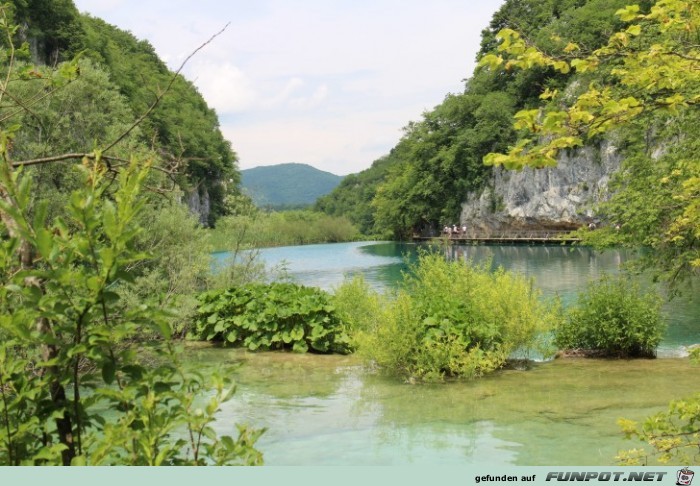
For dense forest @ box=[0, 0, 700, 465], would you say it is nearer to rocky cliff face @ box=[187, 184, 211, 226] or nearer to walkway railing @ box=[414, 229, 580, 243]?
walkway railing @ box=[414, 229, 580, 243]

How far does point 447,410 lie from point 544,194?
64.0m

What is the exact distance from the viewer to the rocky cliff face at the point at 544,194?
2522 inches

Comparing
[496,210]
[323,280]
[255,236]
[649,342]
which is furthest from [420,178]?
[649,342]

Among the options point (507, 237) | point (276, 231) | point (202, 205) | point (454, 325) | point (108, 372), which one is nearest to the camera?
point (108, 372)

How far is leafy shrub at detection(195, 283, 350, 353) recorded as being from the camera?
1287 centimetres

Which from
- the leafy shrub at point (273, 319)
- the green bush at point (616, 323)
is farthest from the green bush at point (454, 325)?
the leafy shrub at point (273, 319)

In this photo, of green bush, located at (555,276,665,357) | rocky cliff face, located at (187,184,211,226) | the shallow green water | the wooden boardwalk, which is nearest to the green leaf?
the shallow green water

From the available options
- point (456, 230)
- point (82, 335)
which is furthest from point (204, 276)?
point (456, 230)

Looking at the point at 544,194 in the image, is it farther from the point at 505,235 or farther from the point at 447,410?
the point at 447,410

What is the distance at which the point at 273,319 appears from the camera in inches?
518

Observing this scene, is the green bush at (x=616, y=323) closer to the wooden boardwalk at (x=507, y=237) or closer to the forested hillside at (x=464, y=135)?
the wooden boardwalk at (x=507, y=237)

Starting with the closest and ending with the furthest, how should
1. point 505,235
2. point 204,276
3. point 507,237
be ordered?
point 204,276
point 507,237
point 505,235

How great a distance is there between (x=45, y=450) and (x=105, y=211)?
0.77 m

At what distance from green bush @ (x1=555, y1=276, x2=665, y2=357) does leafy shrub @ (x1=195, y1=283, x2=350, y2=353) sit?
14.0ft
